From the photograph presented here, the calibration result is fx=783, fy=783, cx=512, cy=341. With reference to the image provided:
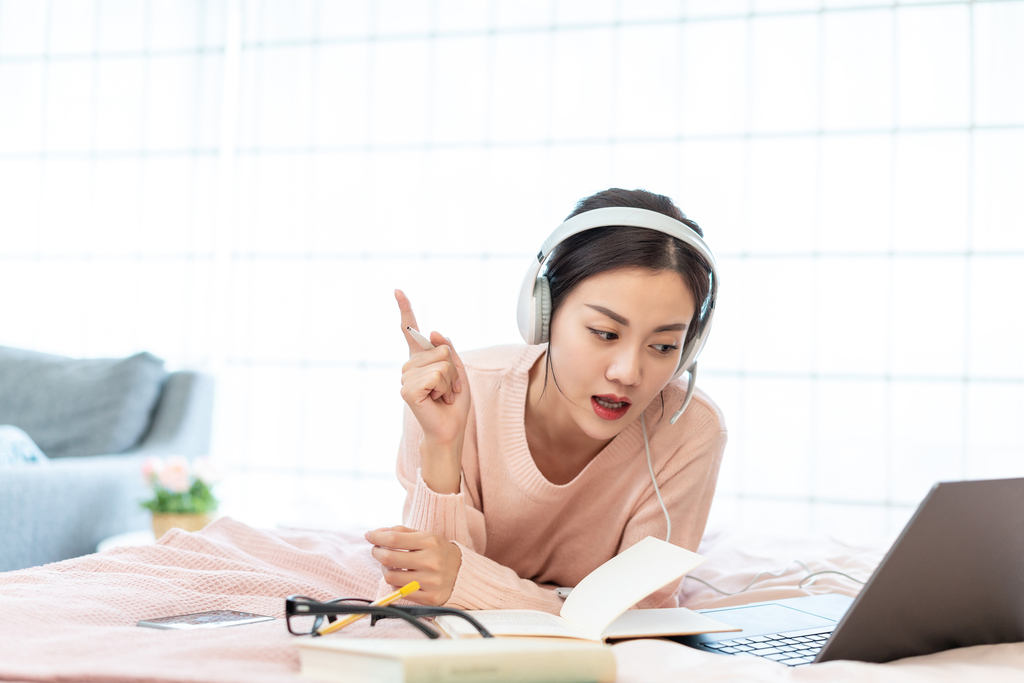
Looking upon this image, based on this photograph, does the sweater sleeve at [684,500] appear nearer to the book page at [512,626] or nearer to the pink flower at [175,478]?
the book page at [512,626]

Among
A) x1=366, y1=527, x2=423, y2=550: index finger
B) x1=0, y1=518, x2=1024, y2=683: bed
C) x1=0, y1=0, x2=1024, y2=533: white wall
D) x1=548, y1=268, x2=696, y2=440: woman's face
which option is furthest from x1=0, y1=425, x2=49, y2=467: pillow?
x1=548, y1=268, x2=696, y2=440: woman's face

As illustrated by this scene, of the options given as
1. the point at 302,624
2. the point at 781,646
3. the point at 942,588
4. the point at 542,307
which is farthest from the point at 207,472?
the point at 942,588

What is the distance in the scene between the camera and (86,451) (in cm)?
275

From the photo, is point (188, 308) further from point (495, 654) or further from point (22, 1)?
point (495, 654)

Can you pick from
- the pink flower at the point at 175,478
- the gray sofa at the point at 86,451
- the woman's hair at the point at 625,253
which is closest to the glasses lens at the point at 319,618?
the woman's hair at the point at 625,253

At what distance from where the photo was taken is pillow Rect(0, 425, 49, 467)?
84.4 inches

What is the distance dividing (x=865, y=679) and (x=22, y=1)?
4.74 m

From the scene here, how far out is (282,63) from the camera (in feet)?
12.2

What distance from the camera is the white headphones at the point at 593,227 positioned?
3.87ft

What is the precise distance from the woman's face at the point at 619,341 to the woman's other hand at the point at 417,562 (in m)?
0.34

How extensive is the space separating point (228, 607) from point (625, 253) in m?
0.73

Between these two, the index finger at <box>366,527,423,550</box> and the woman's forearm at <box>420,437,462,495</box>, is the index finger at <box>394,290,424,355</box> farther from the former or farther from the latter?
the index finger at <box>366,527,423,550</box>

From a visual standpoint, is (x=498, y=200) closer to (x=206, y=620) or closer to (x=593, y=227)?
(x=593, y=227)

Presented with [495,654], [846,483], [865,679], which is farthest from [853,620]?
[846,483]
